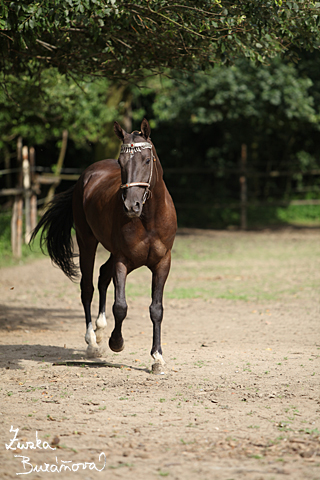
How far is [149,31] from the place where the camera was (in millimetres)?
5465

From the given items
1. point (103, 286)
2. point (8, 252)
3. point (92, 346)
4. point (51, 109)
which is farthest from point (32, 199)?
point (92, 346)

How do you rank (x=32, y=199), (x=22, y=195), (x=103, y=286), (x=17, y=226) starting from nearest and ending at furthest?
(x=103, y=286)
(x=17, y=226)
(x=22, y=195)
(x=32, y=199)

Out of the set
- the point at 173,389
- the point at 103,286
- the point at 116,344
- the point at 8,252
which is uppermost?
the point at 103,286

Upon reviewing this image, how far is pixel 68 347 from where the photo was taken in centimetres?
588

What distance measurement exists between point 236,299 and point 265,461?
5337mm

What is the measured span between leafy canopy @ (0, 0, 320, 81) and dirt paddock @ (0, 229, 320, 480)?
300 cm

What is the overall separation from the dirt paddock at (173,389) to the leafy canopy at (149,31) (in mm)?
2996

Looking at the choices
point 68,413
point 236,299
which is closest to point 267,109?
point 236,299

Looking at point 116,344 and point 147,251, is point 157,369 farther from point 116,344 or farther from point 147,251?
point 147,251

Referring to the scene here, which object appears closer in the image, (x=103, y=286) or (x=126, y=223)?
(x=126, y=223)

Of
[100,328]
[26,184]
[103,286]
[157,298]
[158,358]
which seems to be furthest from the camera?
[26,184]

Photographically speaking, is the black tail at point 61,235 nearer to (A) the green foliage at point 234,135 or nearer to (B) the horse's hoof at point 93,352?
(B) the horse's hoof at point 93,352

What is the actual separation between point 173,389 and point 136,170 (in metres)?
1.77

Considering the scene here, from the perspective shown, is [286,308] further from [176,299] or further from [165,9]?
[165,9]
